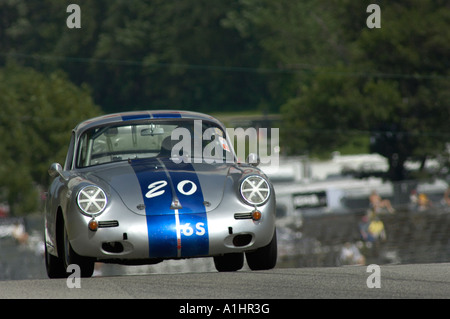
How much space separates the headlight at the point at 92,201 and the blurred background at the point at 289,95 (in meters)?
14.3

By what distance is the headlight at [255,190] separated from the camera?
28.8ft

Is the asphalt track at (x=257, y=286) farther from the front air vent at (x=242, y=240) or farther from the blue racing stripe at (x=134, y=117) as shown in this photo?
the blue racing stripe at (x=134, y=117)

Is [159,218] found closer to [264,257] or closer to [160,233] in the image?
[160,233]

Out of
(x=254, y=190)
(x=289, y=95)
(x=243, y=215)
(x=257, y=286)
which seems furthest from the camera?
(x=289, y=95)

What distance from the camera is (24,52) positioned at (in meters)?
109

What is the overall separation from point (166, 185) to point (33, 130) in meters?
53.3

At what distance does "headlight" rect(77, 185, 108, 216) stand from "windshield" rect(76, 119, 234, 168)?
114 cm

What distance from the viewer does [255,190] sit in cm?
885

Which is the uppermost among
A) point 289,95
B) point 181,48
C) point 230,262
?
point 181,48

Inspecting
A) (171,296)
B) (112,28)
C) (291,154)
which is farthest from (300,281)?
(112,28)

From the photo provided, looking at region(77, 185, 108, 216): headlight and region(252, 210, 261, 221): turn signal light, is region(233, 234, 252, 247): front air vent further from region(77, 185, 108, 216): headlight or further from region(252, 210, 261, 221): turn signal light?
region(77, 185, 108, 216): headlight

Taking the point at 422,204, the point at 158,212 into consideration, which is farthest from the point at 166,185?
the point at 422,204

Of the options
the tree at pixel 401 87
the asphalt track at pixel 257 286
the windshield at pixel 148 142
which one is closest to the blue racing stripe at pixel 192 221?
the asphalt track at pixel 257 286
